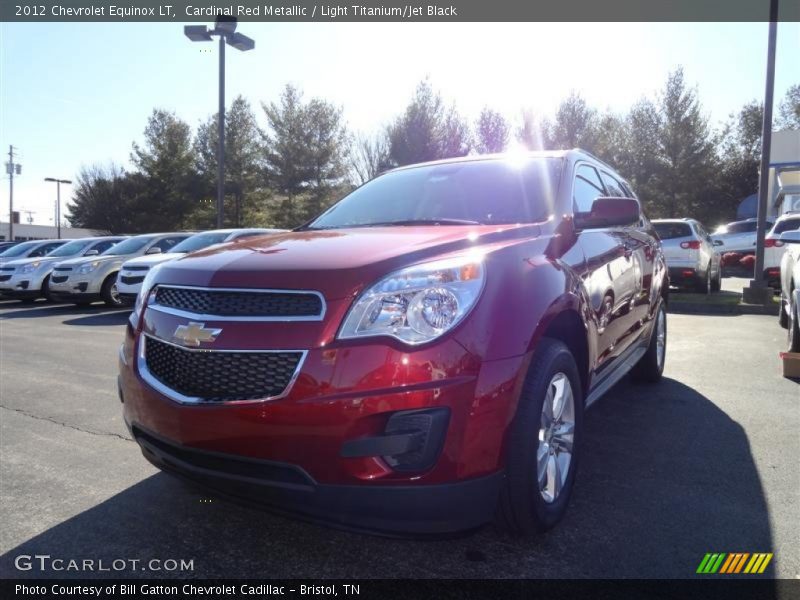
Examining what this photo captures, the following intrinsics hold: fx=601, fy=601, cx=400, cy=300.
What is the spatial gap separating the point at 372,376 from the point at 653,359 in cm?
391

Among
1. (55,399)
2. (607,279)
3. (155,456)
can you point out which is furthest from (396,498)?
(55,399)

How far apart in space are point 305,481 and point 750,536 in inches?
75.0

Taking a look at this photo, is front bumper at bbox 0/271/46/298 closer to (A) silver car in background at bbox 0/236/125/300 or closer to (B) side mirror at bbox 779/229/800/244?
(A) silver car in background at bbox 0/236/125/300

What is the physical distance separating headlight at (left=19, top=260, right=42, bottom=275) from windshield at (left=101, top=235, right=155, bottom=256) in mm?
2193

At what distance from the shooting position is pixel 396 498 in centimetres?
197

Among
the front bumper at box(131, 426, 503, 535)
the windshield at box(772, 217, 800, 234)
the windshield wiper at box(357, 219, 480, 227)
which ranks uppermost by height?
the windshield at box(772, 217, 800, 234)

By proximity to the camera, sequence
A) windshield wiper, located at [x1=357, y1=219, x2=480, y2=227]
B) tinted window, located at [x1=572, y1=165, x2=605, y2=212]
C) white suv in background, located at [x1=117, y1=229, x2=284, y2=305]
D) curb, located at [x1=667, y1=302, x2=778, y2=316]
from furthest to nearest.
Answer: white suv in background, located at [x1=117, y1=229, x2=284, y2=305] → curb, located at [x1=667, y1=302, x2=778, y2=316] → tinted window, located at [x1=572, y1=165, x2=605, y2=212] → windshield wiper, located at [x1=357, y1=219, x2=480, y2=227]

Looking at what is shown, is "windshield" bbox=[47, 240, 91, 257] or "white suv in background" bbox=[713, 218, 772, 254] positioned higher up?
"white suv in background" bbox=[713, 218, 772, 254]

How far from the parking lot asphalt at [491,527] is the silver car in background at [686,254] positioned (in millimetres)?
7662

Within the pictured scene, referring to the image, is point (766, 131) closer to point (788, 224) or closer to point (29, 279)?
point (788, 224)

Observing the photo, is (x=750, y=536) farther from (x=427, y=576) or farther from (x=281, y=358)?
(x=281, y=358)

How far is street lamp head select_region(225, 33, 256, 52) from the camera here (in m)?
15.1
